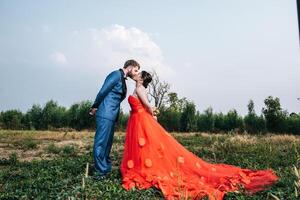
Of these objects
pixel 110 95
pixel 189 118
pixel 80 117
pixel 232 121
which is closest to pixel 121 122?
pixel 80 117

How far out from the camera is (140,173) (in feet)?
25.1

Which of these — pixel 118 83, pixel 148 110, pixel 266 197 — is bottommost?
pixel 266 197

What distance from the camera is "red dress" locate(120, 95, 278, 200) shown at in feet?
24.0

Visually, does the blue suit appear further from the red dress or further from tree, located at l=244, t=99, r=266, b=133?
tree, located at l=244, t=99, r=266, b=133

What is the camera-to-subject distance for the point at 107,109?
8414 millimetres

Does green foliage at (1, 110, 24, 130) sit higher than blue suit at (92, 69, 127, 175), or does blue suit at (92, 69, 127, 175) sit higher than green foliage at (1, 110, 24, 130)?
green foliage at (1, 110, 24, 130)

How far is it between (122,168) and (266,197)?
2.58 meters

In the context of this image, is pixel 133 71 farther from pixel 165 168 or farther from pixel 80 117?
pixel 80 117

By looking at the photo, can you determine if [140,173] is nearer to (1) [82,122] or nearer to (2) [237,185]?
(2) [237,185]

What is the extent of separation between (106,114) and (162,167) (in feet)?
4.88

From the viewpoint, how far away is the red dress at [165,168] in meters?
7.30

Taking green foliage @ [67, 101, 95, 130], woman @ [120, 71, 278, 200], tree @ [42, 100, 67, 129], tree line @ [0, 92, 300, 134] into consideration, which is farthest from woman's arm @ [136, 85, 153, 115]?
tree @ [42, 100, 67, 129]

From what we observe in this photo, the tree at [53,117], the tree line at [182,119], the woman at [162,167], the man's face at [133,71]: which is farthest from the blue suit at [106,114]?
the tree at [53,117]

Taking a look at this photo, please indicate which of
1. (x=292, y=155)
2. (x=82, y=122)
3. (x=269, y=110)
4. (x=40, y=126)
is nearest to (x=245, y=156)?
(x=292, y=155)
